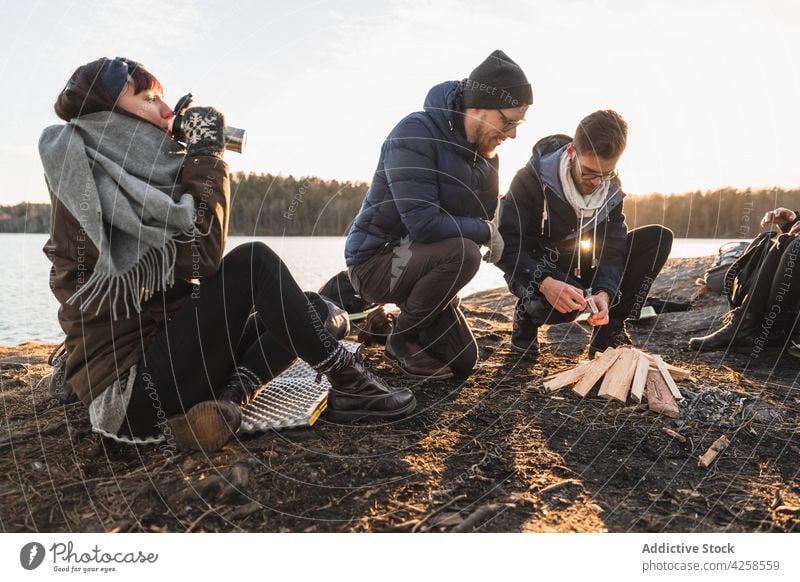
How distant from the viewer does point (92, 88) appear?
198 centimetres

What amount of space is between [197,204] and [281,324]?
1.89ft

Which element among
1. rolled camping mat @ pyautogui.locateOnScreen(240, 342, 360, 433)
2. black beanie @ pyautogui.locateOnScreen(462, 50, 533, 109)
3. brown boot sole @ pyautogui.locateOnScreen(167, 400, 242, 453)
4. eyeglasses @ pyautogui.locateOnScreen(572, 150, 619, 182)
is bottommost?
rolled camping mat @ pyautogui.locateOnScreen(240, 342, 360, 433)

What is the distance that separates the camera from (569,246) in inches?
153

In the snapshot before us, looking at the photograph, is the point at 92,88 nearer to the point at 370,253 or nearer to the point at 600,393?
the point at 370,253

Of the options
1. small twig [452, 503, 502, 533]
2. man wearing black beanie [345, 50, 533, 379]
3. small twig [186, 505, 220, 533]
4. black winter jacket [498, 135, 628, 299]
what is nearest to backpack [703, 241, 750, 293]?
black winter jacket [498, 135, 628, 299]

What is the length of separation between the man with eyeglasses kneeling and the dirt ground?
81 centimetres

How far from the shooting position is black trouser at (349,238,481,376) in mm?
3229

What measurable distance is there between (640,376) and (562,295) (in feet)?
2.11

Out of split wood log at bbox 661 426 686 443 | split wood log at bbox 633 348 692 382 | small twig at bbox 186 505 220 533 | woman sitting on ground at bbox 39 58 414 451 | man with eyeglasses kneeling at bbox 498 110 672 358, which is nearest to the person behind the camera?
small twig at bbox 186 505 220 533

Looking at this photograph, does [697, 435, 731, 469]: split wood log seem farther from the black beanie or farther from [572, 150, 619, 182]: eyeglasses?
the black beanie

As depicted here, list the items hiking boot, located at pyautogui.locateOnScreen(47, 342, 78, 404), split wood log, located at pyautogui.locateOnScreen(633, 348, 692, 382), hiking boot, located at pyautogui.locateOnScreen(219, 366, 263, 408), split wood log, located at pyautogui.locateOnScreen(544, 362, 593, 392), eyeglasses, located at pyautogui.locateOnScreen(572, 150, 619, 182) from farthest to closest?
eyeglasses, located at pyautogui.locateOnScreen(572, 150, 619, 182)
split wood log, located at pyautogui.locateOnScreen(633, 348, 692, 382)
split wood log, located at pyautogui.locateOnScreen(544, 362, 593, 392)
hiking boot, located at pyautogui.locateOnScreen(47, 342, 78, 404)
hiking boot, located at pyautogui.locateOnScreen(219, 366, 263, 408)

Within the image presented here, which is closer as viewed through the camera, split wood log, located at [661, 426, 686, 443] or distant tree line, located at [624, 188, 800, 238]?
split wood log, located at [661, 426, 686, 443]

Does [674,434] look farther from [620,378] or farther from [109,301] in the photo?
[109,301]

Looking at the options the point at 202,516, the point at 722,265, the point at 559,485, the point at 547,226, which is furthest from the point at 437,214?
the point at 722,265
